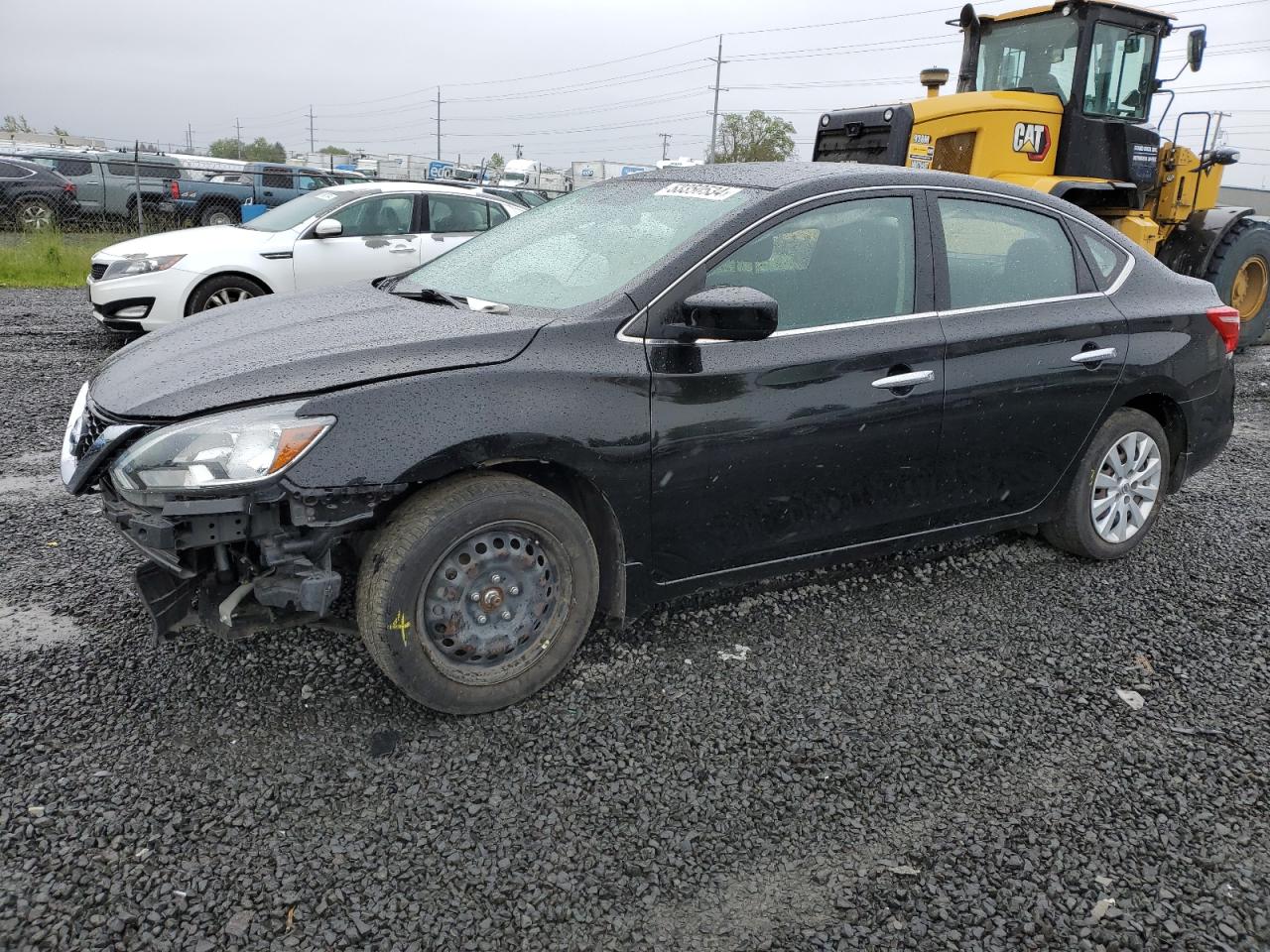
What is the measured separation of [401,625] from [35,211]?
1902 centimetres

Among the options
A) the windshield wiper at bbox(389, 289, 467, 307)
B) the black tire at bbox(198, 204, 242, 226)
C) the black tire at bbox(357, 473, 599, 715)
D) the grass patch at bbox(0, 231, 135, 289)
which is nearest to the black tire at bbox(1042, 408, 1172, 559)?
the black tire at bbox(357, 473, 599, 715)

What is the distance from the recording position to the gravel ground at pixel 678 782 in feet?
7.30

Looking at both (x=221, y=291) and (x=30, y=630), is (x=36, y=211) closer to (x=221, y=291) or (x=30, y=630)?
(x=221, y=291)

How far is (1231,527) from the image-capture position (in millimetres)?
4961

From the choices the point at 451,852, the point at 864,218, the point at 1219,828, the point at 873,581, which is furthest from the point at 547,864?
the point at 864,218

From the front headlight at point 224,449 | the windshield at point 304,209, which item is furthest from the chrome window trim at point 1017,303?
the windshield at point 304,209

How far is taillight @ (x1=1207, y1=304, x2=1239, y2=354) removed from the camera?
4.37 m

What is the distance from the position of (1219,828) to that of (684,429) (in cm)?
188

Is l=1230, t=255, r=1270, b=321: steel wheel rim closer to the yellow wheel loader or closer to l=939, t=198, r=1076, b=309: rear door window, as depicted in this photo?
the yellow wheel loader

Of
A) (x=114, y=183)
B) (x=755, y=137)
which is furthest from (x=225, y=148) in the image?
(x=114, y=183)

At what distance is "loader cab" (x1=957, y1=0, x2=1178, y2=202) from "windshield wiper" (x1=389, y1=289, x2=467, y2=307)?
690cm

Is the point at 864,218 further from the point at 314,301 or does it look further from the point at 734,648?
the point at 314,301

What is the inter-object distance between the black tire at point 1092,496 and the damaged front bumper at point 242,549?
3.01m

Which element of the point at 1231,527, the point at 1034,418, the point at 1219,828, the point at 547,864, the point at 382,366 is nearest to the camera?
the point at 547,864
